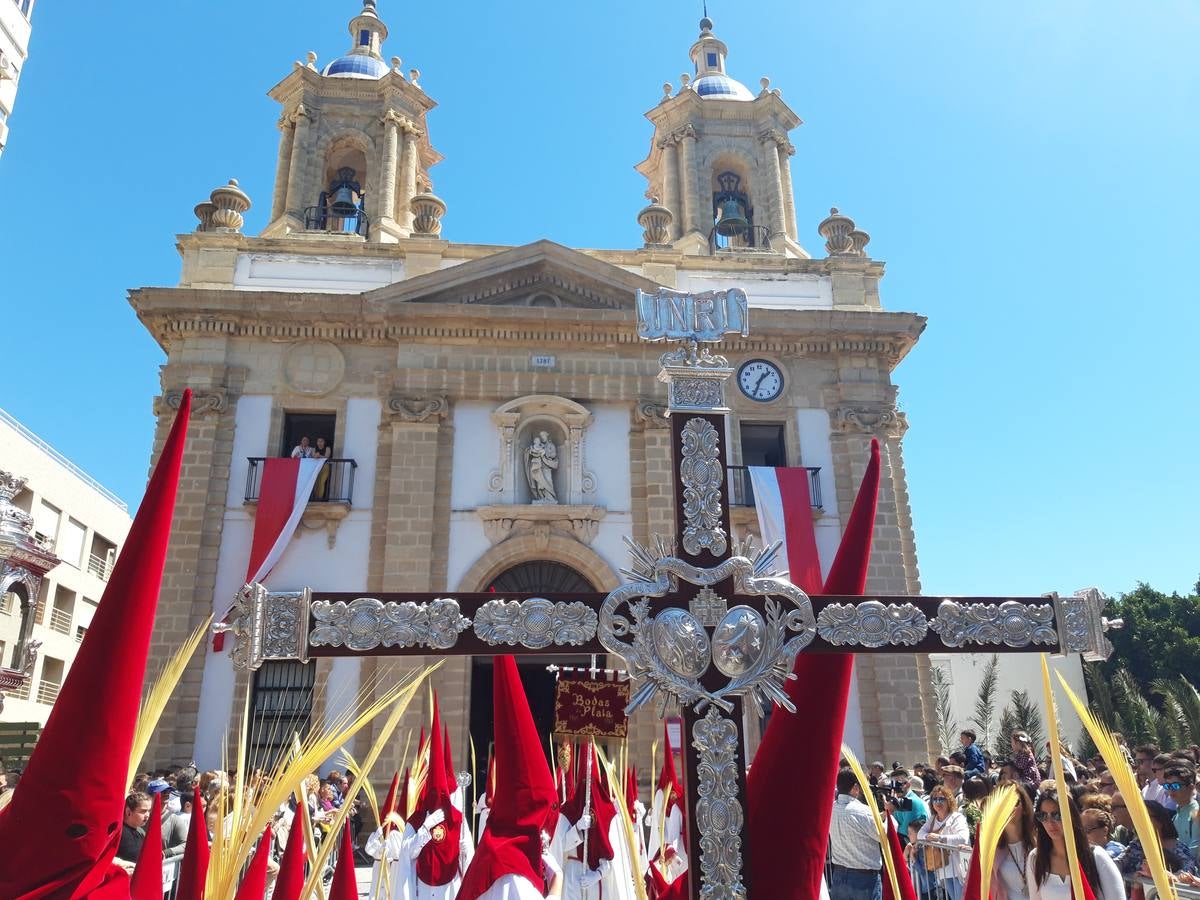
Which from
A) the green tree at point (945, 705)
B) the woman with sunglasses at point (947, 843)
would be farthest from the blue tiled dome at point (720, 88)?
the woman with sunglasses at point (947, 843)

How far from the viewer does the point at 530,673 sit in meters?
14.3

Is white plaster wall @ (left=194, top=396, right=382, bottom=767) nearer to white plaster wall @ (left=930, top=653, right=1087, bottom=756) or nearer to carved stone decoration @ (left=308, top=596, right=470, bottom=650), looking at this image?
carved stone decoration @ (left=308, top=596, right=470, bottom=650)

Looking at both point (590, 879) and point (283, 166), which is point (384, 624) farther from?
point (283, 166)

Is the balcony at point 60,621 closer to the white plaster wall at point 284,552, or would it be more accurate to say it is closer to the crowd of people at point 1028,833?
the white plaster wall at point 284,552

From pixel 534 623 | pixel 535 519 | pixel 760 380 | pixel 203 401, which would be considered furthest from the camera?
pixel 760 380

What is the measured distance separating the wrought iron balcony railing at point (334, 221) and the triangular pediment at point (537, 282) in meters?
3.80

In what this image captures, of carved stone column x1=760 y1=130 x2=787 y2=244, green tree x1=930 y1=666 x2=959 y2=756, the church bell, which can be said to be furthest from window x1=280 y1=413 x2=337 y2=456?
green tree x1=930 y1=666 x2=959 y2=756

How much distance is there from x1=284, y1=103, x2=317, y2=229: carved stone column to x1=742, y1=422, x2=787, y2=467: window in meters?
9.94

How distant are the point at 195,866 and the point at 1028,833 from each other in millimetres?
3811

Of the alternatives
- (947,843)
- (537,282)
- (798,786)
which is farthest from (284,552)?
(798,786)

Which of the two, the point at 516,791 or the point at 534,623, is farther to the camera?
the point at 516,791

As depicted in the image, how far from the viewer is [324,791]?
10227 mm

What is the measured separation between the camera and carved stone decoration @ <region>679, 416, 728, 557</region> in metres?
3.59

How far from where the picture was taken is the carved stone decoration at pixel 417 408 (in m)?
14.9
